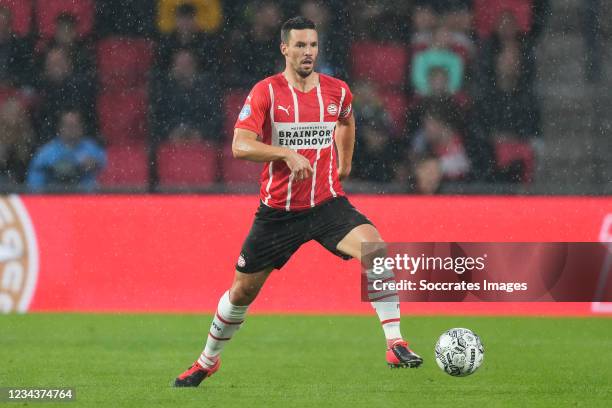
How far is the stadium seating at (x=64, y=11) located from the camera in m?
12.8

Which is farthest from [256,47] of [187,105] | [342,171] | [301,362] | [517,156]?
[342,171]

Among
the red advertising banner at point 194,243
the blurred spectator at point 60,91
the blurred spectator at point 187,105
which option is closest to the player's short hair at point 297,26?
the red advertising banner at point 194,243

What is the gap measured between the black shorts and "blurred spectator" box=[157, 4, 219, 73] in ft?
19.4

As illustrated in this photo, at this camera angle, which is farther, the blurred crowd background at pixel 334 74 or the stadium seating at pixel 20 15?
the stadium seating at pixel 20 15

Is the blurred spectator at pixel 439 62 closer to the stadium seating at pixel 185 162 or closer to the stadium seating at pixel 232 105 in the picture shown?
the stadium seating at pixel 232 105

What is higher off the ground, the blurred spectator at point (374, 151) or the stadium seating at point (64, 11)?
the stadium seating at point (64, 11)

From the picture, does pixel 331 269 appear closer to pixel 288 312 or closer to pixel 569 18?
pixel 288 312

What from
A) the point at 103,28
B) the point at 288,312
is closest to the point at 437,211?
the point at 288,312

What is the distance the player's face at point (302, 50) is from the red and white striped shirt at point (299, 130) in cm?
11

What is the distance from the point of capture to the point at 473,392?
6.48 meters

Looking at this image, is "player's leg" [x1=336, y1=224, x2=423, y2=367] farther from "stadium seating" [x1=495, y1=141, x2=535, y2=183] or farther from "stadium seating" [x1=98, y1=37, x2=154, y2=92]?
"stadium seating" [x1=98, y1=37, x2=154, y2=92]

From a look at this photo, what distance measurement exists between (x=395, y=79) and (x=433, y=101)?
69cm

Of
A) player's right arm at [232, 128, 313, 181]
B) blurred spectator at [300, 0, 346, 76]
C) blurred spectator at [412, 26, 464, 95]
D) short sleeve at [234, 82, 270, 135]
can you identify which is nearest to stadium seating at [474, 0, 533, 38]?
blurred spectator at [412, 26, 464, 95]

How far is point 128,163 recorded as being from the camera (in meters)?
12.4
